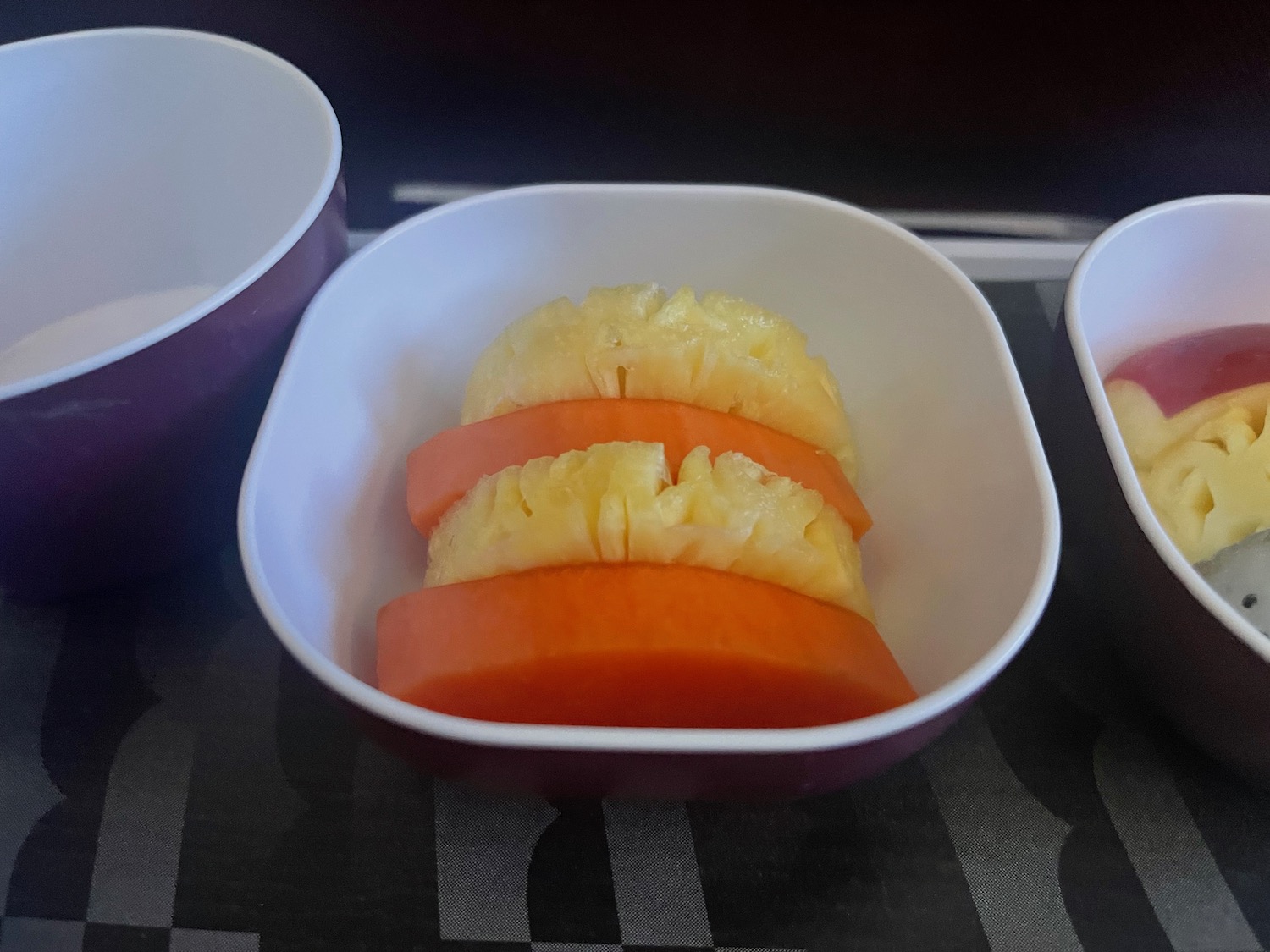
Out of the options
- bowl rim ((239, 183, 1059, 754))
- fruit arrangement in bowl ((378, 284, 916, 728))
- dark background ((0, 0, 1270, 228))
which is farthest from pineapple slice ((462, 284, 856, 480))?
dark background ((0, 0, 1270, 228))

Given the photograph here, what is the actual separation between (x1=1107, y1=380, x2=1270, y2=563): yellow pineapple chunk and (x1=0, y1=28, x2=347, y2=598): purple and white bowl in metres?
0.57

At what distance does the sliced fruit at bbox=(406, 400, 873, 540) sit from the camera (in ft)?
1.75

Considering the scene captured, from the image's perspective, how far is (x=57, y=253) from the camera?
742 mm

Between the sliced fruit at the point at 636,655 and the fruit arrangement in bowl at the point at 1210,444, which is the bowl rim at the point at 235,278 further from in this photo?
the fruit arrangement in bowl at the point at 1210,444

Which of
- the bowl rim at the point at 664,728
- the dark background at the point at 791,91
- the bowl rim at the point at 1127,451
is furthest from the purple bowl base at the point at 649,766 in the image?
the dark background at the point at 791,91

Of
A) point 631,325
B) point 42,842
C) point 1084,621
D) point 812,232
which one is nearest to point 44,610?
point 42,842

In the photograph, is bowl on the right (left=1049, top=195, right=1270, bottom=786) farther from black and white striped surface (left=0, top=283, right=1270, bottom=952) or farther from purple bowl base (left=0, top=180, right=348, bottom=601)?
purple bowl base (left=0, top=180, right=348, bottom=601)

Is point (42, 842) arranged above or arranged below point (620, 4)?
below

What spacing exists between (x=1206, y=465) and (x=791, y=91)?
438mm

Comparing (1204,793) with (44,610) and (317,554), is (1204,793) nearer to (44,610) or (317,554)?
(317,554)

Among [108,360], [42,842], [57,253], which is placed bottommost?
[42,842]

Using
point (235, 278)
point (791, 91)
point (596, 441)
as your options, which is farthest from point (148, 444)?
point (791, 91)

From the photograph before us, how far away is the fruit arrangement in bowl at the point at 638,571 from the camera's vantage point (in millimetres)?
449

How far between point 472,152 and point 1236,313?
66cm
